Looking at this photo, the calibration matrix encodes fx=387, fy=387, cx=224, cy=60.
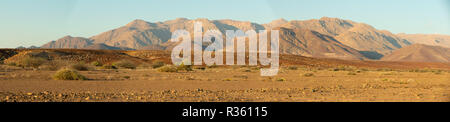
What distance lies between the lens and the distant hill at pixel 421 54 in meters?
Result: 144

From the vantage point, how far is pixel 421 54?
14912 centimetres

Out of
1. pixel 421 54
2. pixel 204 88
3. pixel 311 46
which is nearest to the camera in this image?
pixel 204 88

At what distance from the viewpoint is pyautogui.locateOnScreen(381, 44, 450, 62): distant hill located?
144m

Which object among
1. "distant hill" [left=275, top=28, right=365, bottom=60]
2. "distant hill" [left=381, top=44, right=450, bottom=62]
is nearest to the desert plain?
"distant hill" [left=381, top=44, right=450, bottom=62]

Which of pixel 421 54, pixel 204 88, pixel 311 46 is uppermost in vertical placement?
pixel 311 46

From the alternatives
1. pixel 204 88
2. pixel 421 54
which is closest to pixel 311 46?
pixel 421 54

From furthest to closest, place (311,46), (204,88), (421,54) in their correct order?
(311,46) < (421,54) < (204,88)

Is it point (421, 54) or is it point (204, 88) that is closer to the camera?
point (204, 88)

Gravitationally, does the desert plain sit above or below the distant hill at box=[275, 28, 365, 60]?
below

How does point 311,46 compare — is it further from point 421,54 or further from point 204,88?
point 204,88

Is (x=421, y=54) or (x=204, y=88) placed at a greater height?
(x=421, y=54)

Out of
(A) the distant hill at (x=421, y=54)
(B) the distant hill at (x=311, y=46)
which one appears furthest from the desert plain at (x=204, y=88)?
(B) the distant hill at (x=311, y=46)

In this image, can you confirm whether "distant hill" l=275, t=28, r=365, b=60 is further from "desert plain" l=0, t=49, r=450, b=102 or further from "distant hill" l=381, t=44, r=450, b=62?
"desert plain" l=0, t=49, r=450, b=102
